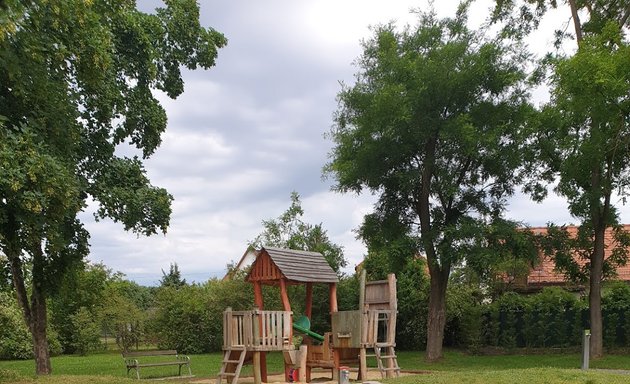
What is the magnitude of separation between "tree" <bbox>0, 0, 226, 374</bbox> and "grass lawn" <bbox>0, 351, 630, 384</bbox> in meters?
2.78

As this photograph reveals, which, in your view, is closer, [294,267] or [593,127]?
[294,267]

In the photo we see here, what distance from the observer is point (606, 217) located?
826 inches

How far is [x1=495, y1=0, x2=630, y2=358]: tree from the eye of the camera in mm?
17547

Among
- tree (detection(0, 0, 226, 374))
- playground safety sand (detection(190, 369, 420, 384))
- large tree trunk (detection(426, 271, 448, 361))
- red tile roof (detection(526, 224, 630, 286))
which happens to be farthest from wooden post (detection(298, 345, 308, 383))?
red tile roof (detection(526, 224, 630, 286))

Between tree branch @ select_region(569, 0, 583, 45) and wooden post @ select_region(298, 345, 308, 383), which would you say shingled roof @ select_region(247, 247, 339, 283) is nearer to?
wooden post @ select_region(298, 345, 308, 383)

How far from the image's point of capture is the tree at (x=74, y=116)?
1120cm

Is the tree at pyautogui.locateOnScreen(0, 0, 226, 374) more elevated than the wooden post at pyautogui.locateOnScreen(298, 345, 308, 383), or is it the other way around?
the tree at pyautogui.locateOnScreen(0, 0, 226, 374)

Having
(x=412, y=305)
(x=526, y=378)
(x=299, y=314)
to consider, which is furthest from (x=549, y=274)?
(x=526, y=378)

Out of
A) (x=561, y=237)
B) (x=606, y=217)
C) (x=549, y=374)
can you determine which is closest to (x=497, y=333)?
(x=561, y=237)

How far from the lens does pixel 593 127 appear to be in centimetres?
1934

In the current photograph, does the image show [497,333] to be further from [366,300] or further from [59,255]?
[59,255]

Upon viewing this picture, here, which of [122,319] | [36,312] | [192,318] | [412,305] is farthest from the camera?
[122,319]

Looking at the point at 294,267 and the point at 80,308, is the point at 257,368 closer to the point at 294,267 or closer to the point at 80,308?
the point at 294,267

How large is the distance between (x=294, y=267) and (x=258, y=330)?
2.06 metres
